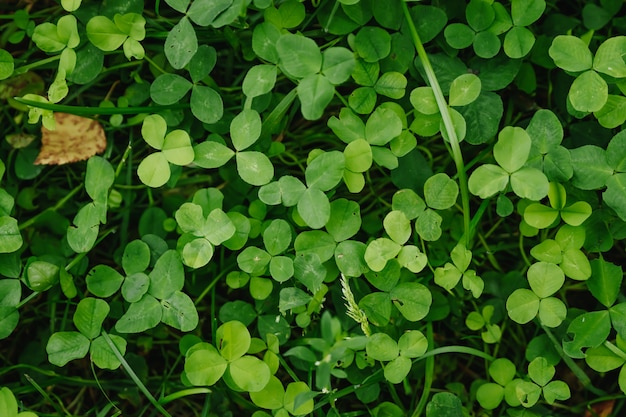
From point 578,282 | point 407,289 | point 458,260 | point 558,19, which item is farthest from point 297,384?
point 558,19

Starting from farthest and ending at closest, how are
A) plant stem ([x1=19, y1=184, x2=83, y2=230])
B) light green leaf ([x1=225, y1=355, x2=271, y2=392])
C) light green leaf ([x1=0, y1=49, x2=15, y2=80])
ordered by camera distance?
plant stem ([x1=19, y1=184, x2=83, y2=230]) < light green leaf ([x1=0, y1=49, x2=15, y2=80]) < light green leaf ([x1=225, y1=355, x2=271, y2=392])

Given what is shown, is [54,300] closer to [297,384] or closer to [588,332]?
[297,384]

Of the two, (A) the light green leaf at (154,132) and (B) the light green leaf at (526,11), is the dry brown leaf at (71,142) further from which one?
(B) the light green leaf at (526,11)

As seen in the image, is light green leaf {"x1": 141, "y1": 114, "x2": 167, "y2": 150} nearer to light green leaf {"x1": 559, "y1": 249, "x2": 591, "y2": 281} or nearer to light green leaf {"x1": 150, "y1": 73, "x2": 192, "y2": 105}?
light green leaf {"x1": 150, "y1": 73, "x2": 192, "y2": 105}

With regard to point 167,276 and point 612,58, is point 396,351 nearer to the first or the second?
point 167,276

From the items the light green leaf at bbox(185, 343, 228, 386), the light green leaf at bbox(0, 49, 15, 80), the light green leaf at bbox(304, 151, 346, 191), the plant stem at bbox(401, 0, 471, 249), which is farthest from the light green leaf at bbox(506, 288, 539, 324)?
the light green leaf at bbox(0, 49, 15, 80)

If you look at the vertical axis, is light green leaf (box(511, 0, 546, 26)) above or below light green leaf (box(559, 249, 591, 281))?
above

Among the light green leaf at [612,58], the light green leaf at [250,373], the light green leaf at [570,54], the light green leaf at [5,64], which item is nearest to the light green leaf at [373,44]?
the light green leaf at [570,54]

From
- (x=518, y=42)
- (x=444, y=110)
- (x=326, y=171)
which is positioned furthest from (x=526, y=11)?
(x=326, y=171)
